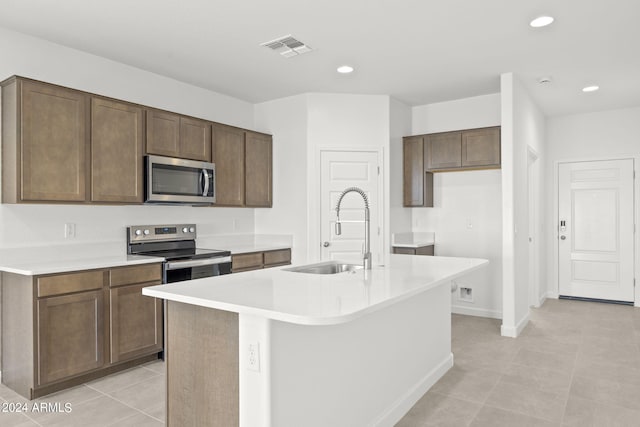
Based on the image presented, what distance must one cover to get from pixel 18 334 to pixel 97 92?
81.1 inches

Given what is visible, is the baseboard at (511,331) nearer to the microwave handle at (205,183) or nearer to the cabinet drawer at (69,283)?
the microwave handle at (205,183)

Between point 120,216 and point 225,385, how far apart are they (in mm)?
2541

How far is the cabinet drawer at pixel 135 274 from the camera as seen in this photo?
10.5 ft

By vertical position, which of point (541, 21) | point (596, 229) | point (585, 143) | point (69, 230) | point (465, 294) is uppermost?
point (541, 21)

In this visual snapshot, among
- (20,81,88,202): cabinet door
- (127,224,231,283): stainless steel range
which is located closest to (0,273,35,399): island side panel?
(20,81,88,202): cabinet door

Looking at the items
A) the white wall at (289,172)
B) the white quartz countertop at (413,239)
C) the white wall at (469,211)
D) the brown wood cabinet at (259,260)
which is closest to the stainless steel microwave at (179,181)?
the brown wood cabinet at (259,260)

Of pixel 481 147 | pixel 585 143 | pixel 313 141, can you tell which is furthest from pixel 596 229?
pixel 313 141

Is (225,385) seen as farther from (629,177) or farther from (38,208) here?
(629,177)

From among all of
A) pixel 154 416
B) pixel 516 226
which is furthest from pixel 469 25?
pixel 154 416

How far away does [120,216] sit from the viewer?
12.6 ft

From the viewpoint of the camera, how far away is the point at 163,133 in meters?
3.89

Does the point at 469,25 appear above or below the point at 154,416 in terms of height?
above

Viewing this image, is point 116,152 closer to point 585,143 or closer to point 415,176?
point 415,176

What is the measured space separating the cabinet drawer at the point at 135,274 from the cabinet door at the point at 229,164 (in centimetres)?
119
